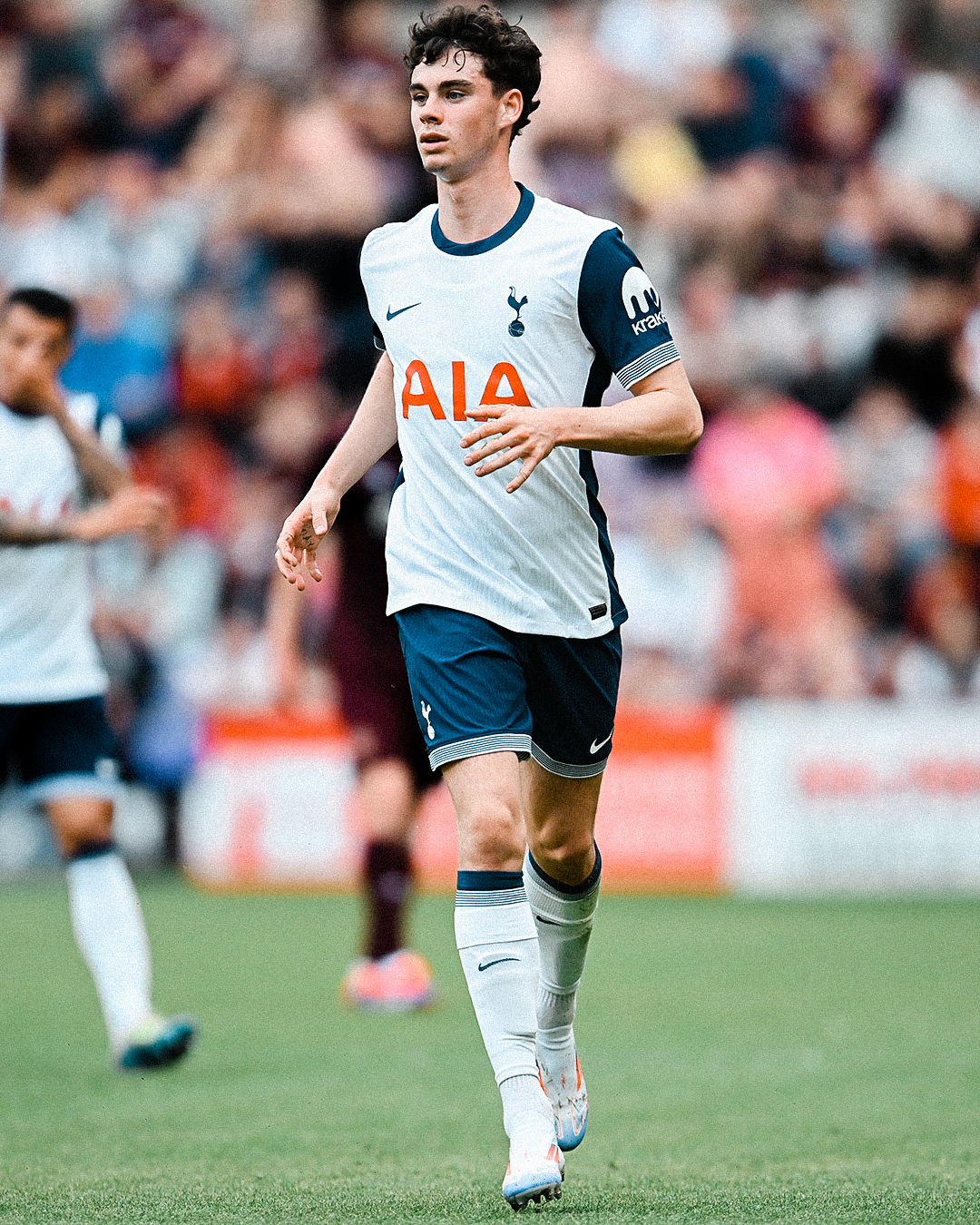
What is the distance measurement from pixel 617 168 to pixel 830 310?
90.4 inches

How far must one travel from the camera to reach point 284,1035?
7520mm

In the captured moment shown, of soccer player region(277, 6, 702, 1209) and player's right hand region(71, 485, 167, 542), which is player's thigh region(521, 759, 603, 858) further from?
player's right hand region(71, 485, 167, 542)

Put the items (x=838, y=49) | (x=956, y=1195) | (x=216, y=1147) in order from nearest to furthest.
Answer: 1. (x=956, y=1195)
2. (x=216, y=1147)
3. (x=838, y=49)

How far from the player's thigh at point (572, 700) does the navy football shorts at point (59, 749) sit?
8.04ft

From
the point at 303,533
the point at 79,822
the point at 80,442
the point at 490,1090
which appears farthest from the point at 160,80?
the point at 303,533

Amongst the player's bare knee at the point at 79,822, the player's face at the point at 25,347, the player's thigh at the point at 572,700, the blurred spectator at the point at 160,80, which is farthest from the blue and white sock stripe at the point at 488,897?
the blurred spectator at the point at 160,80

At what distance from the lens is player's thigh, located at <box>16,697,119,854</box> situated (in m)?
6.92

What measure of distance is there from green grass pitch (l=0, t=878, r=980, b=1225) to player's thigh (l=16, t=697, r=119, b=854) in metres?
0.85

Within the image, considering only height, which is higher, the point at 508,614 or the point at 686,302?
the point at 686,302

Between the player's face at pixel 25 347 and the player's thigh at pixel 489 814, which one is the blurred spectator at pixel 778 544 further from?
the player's thigh at pixel 489 814

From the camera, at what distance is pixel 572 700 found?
4.94m

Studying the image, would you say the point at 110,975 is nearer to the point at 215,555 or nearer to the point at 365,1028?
the point at 365,1028

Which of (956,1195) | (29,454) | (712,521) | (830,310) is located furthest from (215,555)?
(956,1195)

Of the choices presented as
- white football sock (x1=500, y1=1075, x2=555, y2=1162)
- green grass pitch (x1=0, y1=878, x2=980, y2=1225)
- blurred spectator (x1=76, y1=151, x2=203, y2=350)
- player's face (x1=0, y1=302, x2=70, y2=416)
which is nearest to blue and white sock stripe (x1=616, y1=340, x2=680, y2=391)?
white football sock (x1=500, y1=1075, x2=555, y2=1162)
